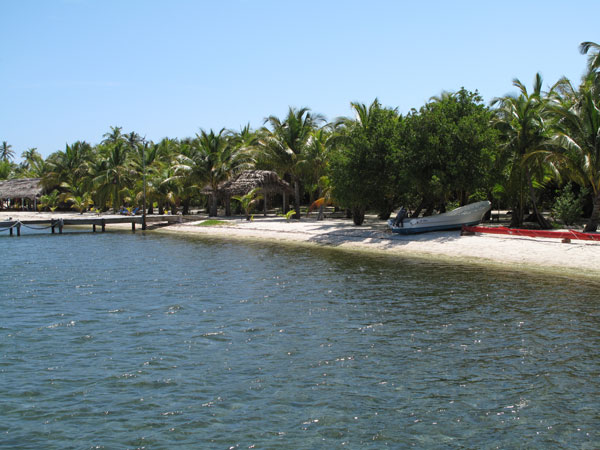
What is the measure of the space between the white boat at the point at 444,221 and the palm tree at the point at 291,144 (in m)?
15.8

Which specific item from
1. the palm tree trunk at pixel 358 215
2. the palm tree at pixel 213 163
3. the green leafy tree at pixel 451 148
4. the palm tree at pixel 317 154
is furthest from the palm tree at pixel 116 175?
the green leafy tree at pixel 451 148

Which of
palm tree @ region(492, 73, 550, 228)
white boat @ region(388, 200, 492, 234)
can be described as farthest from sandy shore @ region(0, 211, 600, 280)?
palm tree @ region(492, 73, 550, 228)

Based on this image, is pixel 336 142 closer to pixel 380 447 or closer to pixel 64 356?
pixel 64 356

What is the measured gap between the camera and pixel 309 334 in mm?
12008

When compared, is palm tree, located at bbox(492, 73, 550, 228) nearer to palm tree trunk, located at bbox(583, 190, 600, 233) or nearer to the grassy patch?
palm tree trunk, located at bbox(583, 190, 600, 233)

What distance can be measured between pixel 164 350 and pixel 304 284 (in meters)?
8.34

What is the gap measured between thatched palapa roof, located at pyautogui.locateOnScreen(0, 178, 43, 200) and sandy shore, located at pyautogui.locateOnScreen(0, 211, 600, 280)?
43204 millimetres

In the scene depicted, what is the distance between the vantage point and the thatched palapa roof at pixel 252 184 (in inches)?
1843

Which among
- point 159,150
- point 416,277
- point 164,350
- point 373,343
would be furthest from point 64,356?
point 159,150

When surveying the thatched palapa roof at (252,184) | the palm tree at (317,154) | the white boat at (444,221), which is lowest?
the white boat at (444,221)

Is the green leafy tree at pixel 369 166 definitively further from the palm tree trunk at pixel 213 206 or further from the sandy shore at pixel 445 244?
the palm tree trunk at pixel 213 206

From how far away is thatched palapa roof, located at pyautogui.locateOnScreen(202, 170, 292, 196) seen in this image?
154 feet

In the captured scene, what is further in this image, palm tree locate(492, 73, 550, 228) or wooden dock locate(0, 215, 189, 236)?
wooden dock locate(0, 215, 189, 236)

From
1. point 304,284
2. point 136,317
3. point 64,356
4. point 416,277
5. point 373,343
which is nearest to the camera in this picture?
point 64,356
